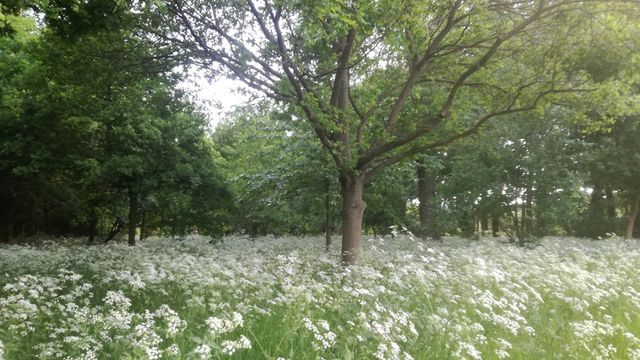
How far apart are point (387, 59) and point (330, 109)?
3485 millimetres

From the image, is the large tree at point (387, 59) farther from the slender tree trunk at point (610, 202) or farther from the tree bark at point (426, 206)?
the slender tree trunk at point (610, 202)

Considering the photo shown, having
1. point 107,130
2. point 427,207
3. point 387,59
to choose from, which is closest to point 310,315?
point 387,59

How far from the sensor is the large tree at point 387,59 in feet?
31.5

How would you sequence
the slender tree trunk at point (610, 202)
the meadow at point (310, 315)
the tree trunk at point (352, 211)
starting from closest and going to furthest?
1. the meadow at point (310, 315)
2. the tree trunk at point (352, 211)
3. the slender tree trunk at point (610, 202)

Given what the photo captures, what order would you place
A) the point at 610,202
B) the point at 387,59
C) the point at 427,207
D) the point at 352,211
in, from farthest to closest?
1. the point at 610,202
2. the point at 427,207
3. the point at 387,59
4. the point at 352,211

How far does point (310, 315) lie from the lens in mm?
5551

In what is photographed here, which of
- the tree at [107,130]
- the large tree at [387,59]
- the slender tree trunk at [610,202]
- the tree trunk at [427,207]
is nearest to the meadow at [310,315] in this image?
the large tree at [387,59]

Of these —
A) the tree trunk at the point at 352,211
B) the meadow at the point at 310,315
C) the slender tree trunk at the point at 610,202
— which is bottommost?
the meadow at the point at 310,315

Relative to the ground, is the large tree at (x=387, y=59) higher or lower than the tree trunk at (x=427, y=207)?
higher

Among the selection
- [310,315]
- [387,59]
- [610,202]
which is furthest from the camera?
[610,202]

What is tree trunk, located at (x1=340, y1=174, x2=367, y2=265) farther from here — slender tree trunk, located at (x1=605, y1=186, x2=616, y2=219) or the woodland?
slender tree trunk, located at (x1=605, y1=186, x2=616, y2=219)

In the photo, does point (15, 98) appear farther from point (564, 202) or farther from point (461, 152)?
point (564, 202)

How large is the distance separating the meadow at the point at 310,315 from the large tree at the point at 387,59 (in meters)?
3.05

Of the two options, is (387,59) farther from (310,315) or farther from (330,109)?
(310,315)
